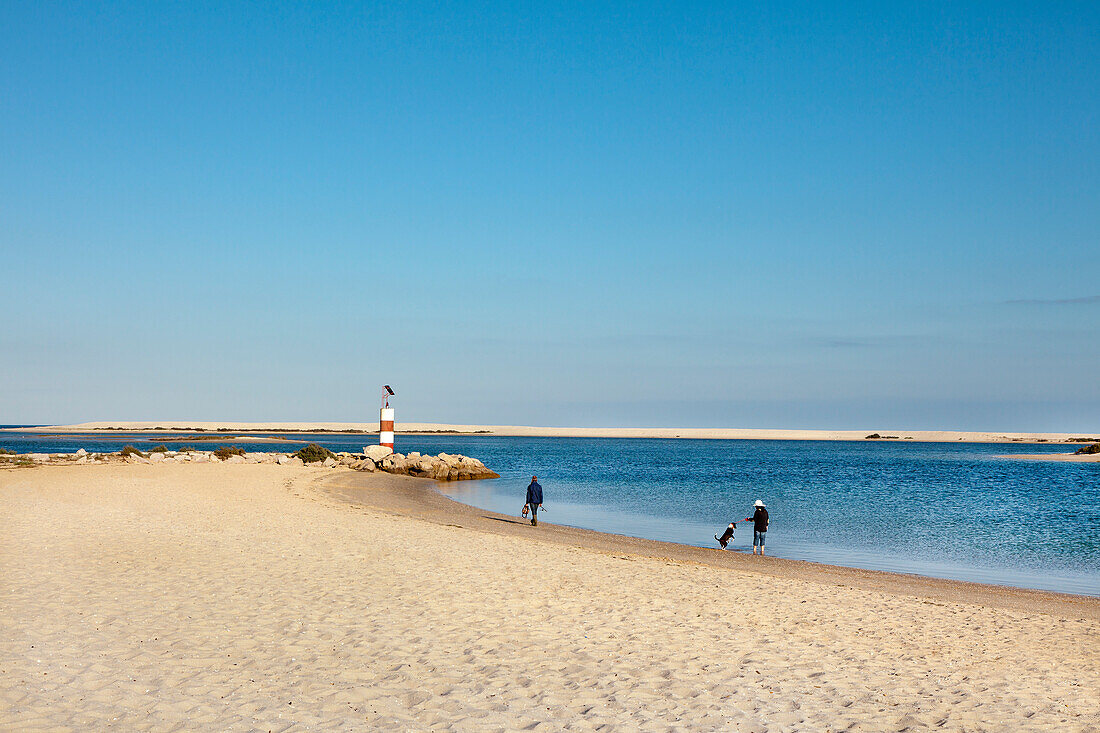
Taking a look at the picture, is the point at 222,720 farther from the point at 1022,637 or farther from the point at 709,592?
the point at 1022,637

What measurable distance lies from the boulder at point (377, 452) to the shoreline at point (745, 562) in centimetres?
1845

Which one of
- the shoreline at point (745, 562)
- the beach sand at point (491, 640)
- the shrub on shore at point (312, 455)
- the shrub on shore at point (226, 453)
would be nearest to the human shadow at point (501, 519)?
the shoreline at point (745, 562)

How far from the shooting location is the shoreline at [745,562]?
15.4 metres

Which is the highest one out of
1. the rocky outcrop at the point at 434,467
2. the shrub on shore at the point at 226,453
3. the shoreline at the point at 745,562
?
the shrub on shore at the point at 226,453

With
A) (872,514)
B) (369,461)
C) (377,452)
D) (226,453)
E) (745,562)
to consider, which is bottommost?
(872,514)

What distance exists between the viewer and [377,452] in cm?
5191

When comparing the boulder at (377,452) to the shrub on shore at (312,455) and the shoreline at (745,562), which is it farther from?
the shoreline at (745,562)

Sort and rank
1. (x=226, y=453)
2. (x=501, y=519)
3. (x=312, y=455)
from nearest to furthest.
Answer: (x=501, y=519), (x=226, y=453), (x=312, y=455)

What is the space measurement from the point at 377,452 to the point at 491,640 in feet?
142

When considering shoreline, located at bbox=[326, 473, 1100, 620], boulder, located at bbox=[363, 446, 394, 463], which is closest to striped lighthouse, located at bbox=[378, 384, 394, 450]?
boulder, located at bbox=[363, 446, 394, 463]

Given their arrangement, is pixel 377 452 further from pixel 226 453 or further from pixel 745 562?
pixel 745 562

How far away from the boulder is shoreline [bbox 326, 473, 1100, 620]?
60.5 feet

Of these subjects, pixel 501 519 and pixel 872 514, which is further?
pixel 872 514

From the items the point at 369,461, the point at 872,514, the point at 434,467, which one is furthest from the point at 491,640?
the point at 369,461
